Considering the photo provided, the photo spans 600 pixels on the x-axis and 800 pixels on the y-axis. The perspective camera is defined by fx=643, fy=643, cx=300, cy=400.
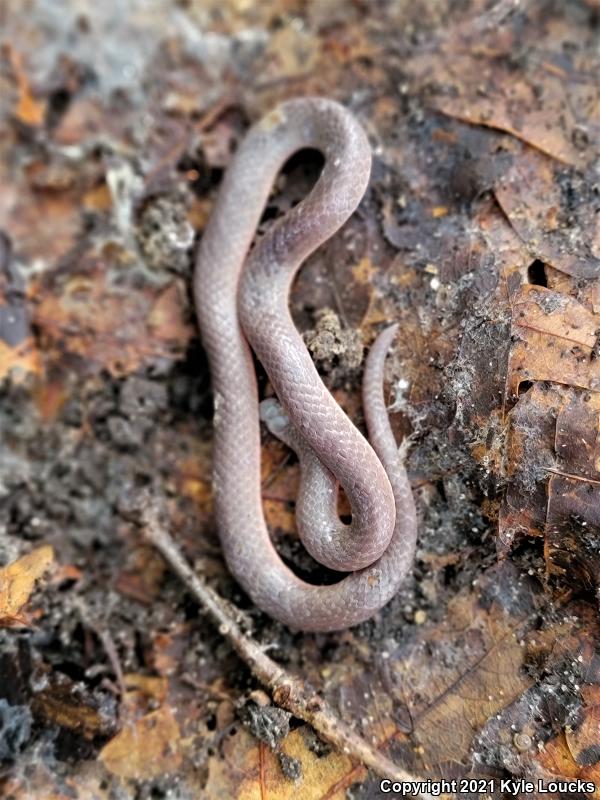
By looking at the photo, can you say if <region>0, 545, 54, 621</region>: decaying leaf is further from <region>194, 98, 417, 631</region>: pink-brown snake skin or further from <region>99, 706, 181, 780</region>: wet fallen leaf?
<region>194, 98, 417, 631</region>: pink-brown snake skin

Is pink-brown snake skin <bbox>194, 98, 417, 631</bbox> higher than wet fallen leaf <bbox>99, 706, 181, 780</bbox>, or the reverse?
pink-brown snake skin <bbox>194, 98, 417, 631</bbox>

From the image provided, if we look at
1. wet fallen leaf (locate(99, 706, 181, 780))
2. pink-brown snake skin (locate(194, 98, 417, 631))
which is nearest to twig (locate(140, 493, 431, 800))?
pink-brown snake skin (locate(194, 98, 417, 631))

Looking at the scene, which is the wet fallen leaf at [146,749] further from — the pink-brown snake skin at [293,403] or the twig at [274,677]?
the pink-brown snake skin at [293,403]

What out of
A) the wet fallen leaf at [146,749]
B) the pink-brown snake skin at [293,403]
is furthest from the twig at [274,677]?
the wet fallen leaf at [146,749]

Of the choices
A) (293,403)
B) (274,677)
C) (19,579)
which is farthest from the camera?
(293,403)

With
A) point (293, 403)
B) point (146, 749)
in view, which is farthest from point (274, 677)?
point (293, 403)

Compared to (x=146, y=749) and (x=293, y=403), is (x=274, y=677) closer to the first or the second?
(x=146, y=749)
